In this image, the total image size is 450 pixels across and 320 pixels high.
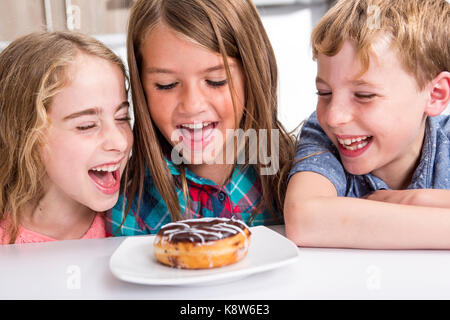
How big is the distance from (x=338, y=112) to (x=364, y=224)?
28 cm

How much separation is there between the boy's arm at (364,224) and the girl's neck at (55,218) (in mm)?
599

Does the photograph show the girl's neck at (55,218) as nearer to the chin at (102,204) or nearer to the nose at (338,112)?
the chin at (102,204)

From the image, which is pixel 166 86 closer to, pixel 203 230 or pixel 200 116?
pixel 200 116

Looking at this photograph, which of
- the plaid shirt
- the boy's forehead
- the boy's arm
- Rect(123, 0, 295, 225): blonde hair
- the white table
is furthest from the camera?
the plaid shirt

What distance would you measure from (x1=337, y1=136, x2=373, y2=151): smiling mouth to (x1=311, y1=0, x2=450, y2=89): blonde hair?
168mm

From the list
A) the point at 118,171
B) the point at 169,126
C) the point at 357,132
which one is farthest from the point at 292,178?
the point at 118,171

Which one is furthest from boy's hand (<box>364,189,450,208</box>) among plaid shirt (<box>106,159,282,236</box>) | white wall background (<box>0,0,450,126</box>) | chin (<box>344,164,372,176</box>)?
white wall background (<box>0,0,450,126</box>)

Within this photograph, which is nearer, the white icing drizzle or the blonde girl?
the white icing drizzle

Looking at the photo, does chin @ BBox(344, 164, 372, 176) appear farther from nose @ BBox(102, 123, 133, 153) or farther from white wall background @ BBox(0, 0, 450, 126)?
white wall background @ BBox(0, 0, 450, 126)

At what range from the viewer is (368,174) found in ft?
4.00

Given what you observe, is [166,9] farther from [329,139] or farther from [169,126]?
[329,139]

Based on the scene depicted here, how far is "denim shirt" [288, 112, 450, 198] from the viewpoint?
1131 millimetres

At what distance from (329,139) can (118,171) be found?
553mm

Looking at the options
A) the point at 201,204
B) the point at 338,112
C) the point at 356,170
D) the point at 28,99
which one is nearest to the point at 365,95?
the point at 338,112
